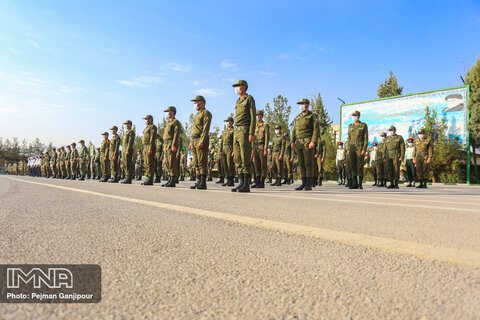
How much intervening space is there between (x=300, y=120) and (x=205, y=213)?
589 centimetres

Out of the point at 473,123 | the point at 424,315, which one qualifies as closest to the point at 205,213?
the point at 424,315

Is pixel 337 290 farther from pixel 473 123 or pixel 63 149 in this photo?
pixel 473 123

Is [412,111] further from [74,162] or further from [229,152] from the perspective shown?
[74,162]

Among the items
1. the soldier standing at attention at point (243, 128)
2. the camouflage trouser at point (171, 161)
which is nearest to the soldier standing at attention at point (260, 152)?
the camouflage trouser at point (171, 161)

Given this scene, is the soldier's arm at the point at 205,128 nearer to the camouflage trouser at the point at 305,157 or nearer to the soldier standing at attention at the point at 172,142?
the soldier standing at attention at the point at 172,142

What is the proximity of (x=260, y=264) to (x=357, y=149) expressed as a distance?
385 inches

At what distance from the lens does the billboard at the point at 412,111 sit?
18969mm

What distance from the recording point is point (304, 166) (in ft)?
27.7

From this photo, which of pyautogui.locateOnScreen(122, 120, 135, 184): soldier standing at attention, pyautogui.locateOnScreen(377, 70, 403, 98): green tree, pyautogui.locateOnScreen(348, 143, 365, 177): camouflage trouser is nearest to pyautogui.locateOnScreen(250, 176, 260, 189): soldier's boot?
pyautogui.locateOnScreen(348, 143, 365, 177): camouflage trouser

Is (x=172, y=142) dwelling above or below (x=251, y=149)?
above

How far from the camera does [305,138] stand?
8555 mm

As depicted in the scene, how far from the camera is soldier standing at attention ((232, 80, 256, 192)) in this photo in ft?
23.9

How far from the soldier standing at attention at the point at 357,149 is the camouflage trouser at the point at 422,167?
393 centimetres

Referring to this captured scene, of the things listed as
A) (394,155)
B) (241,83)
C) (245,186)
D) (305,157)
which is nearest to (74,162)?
(241,83)
